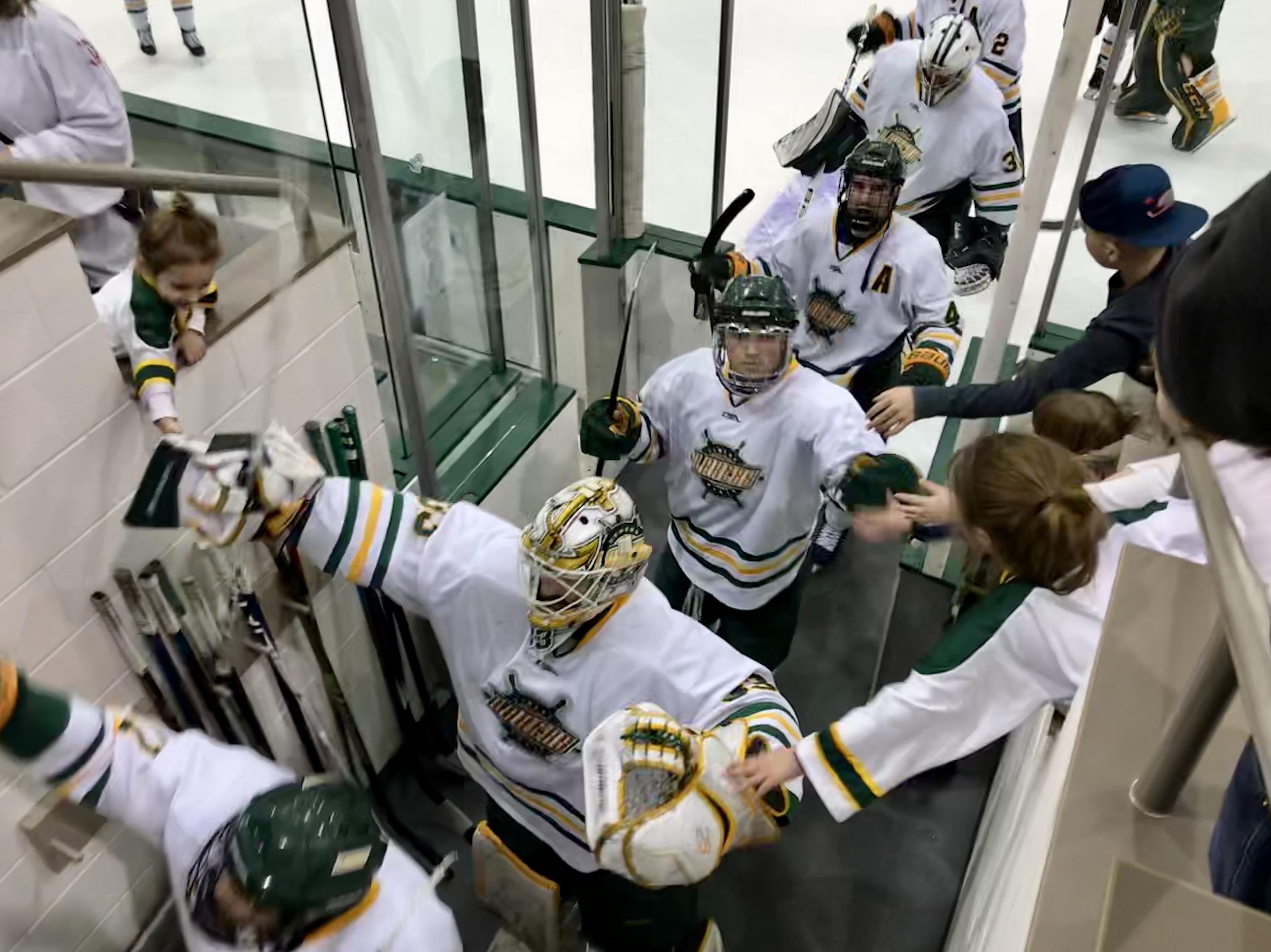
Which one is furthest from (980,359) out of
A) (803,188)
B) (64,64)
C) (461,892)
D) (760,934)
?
(64,64)

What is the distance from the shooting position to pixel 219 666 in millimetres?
1762

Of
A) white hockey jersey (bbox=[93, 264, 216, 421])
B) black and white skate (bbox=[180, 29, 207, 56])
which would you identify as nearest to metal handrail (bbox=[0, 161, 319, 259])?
white hockey jersey (bbox=[93, 264, 216, 421])

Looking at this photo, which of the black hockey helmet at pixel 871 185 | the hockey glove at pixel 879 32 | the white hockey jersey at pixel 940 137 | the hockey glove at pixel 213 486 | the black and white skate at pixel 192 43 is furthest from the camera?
the black and white skate at pixel 192 43

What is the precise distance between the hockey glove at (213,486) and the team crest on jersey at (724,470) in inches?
36.8

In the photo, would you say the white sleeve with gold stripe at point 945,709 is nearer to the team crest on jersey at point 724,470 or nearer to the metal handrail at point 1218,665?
the metal handrail at point 1218,665

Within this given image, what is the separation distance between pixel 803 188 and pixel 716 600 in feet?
5.08

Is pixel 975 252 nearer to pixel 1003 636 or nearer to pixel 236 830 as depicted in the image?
pixel 1003 636

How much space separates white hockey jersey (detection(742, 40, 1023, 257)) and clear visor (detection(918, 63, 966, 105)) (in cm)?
2

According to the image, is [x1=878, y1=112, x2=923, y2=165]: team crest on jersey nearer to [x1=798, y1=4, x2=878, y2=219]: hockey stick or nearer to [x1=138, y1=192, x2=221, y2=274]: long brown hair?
[x1=798, y1=4, x2=878, y2=219]: hockey stick

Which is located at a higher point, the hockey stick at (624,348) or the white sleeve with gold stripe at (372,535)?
the white sleeve with gold stripe at (372,535)

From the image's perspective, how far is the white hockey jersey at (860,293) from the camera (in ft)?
8.62

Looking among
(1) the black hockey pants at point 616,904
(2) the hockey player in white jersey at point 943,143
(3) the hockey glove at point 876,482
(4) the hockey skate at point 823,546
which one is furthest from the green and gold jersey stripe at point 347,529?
(2) the hockey player in white jersey at point 943,143

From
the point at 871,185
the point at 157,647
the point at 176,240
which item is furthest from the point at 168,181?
the point at 871,185

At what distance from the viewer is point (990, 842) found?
201cm
